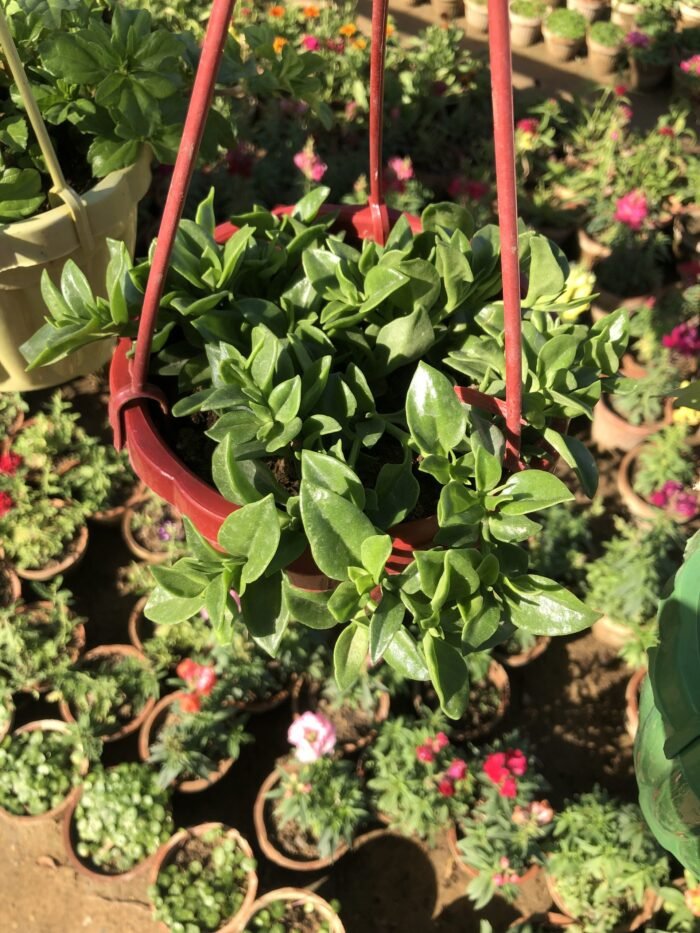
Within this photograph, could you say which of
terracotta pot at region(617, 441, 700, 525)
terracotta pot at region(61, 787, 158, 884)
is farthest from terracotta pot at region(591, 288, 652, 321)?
terracotta pot at region(61, 787, 158, 884)

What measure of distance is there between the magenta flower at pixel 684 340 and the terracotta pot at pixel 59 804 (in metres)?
2.11

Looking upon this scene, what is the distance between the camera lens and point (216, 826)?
1871 millimetres

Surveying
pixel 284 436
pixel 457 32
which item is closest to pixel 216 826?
pixel 284 436

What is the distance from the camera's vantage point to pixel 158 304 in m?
0.92

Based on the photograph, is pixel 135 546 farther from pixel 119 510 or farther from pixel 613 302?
pixel 613 302

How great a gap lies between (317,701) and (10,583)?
0.95 meters

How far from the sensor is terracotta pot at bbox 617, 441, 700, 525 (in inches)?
95.3

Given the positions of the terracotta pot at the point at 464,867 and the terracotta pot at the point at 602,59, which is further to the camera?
the terracotta pot at the point at 602,59

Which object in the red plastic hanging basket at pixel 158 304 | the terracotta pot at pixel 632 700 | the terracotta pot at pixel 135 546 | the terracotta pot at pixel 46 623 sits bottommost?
the terracotta pot at pixel 632 700

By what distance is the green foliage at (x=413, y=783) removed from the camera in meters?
1.82

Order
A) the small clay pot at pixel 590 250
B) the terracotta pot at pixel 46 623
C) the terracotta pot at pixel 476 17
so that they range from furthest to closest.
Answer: the terracotta pot at pixel 476 17 < the small clay pot at pixel 590 250 < the terracotta pot at pixel 46 623

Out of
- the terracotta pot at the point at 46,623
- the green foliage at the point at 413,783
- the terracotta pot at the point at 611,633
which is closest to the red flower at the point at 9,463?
the terracotta pot at the point at 46,623

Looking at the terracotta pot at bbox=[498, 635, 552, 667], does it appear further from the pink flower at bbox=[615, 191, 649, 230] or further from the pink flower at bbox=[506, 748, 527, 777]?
the pink flower at bbox=[615, 191, 649, 230]

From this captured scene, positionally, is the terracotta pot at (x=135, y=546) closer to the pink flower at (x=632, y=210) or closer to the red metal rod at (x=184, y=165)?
the red metal rod at (x=184, y=165)
